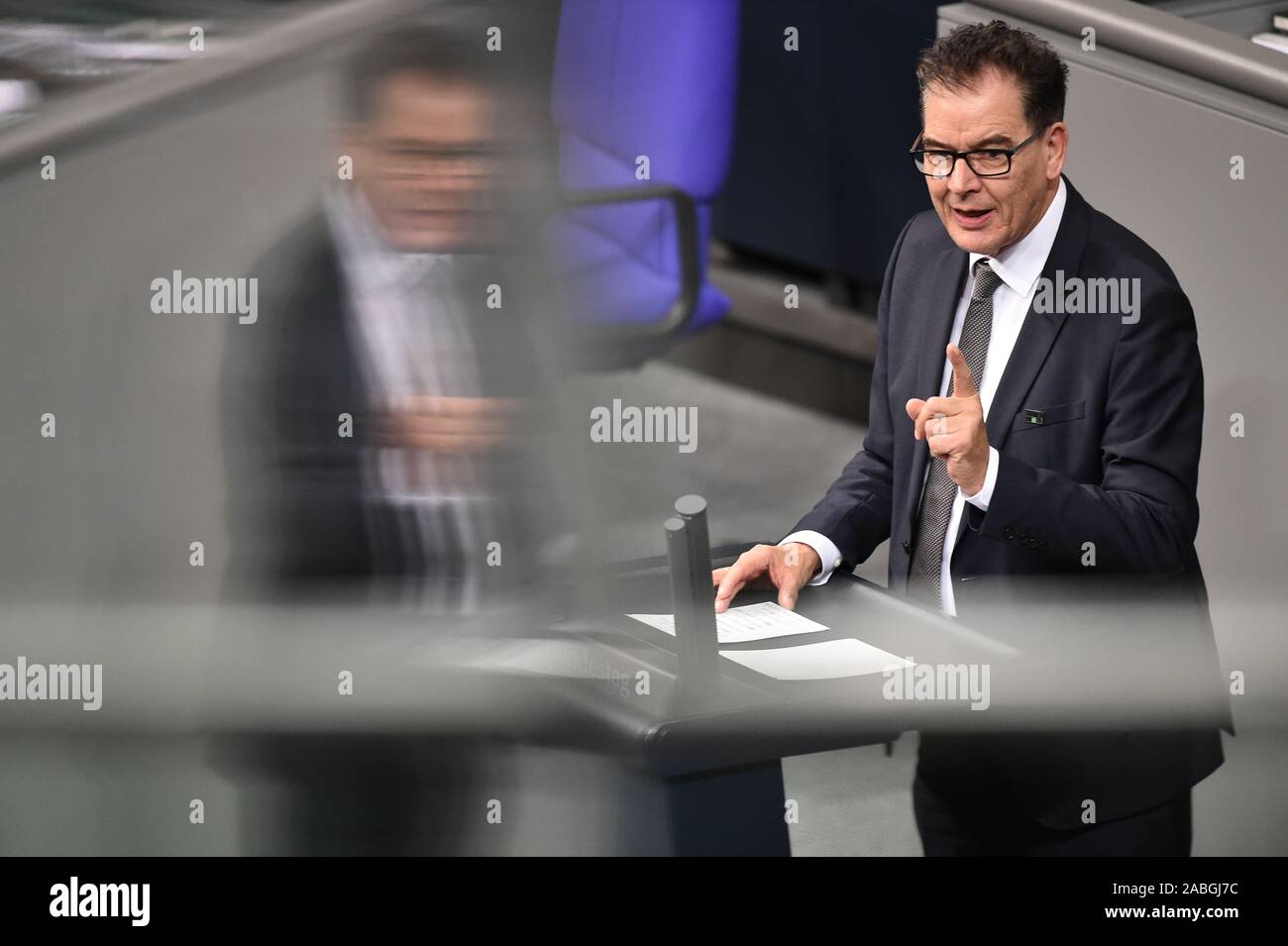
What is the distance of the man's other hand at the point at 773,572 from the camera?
2.07 m

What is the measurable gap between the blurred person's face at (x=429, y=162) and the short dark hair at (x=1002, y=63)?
672 mm

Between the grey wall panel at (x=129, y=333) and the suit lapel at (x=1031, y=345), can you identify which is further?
the grey wall panel at (x=129, y=333)

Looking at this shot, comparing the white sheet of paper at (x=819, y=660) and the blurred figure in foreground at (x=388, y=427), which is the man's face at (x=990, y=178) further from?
the blurred figure in foreground at (x=388, y=427)

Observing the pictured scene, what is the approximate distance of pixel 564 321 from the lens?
260 centimetres


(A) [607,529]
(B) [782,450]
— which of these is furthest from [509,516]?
(B) [782,450]

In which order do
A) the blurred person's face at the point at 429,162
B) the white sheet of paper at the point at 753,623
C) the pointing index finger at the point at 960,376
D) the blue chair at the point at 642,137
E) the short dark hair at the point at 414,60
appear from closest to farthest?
the pointing index finger at the point at 960,376 < the white sheet of paper at the point at 753,623 < the blurred person's face at the point at 429,162 < the short dark hair at the point at 414,60 < the blue chair at the point at 642,137

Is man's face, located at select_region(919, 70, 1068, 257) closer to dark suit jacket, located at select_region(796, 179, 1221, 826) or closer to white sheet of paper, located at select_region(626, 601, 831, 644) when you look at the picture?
dark suit jacket, located at select_region(796, 179, 1221, 826)

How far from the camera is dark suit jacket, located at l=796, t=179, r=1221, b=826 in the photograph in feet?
6.31

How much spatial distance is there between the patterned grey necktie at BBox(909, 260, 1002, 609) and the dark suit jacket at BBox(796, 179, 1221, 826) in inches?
0.7

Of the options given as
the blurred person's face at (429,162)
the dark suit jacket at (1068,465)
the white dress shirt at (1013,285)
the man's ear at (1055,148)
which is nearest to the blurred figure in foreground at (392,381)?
the blurred person's face at (429,162)

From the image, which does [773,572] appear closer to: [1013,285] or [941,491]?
[941,491]

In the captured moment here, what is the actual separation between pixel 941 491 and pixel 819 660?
0.34 meters

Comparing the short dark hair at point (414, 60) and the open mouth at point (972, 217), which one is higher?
the short dark hair at point (414, 60)
